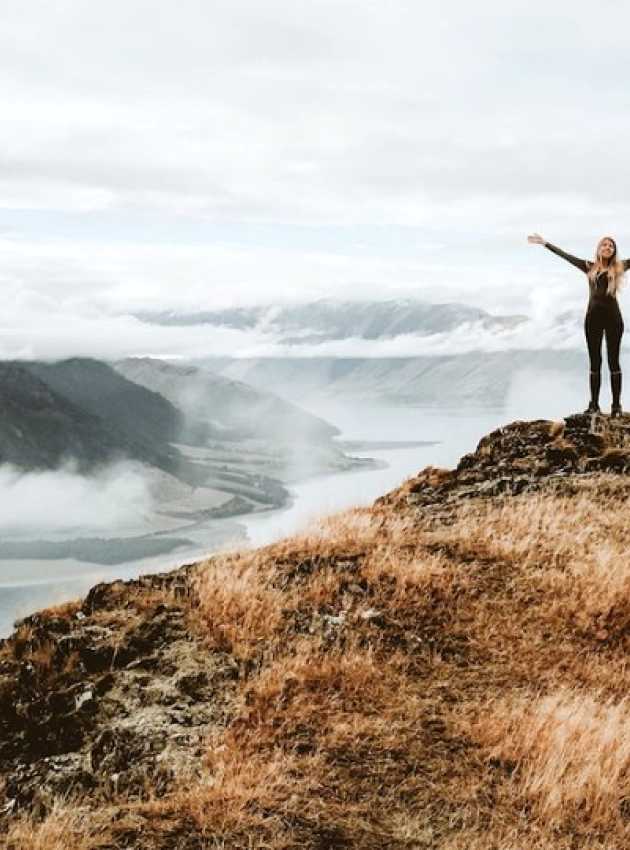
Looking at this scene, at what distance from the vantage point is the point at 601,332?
15.8 metres

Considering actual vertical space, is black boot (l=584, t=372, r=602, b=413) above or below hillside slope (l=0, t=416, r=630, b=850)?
above

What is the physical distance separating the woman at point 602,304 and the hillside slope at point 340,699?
525 cm

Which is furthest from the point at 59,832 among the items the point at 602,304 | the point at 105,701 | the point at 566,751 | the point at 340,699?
the point at 602,304

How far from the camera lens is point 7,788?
6730 mm

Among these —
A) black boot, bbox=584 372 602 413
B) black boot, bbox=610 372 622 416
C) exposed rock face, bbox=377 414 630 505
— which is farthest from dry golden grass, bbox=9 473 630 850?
black boot, bbox=584 372 602 413

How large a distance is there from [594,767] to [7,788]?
457 centimetres

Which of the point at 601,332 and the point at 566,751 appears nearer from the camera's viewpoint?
the point at 566,751

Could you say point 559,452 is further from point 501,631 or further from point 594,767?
point 594,767

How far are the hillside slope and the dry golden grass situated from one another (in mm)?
21

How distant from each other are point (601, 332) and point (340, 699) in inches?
416

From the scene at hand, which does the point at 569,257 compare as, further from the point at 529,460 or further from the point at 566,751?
the point at 566,751

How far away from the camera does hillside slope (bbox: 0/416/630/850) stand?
599 centimetres

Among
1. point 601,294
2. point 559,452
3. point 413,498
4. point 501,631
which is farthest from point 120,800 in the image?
point 601,294

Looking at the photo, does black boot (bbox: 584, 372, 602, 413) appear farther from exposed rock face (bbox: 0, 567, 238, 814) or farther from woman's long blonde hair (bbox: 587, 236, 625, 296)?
exposed rock face (bbox: 0, 567, 238, 814)
